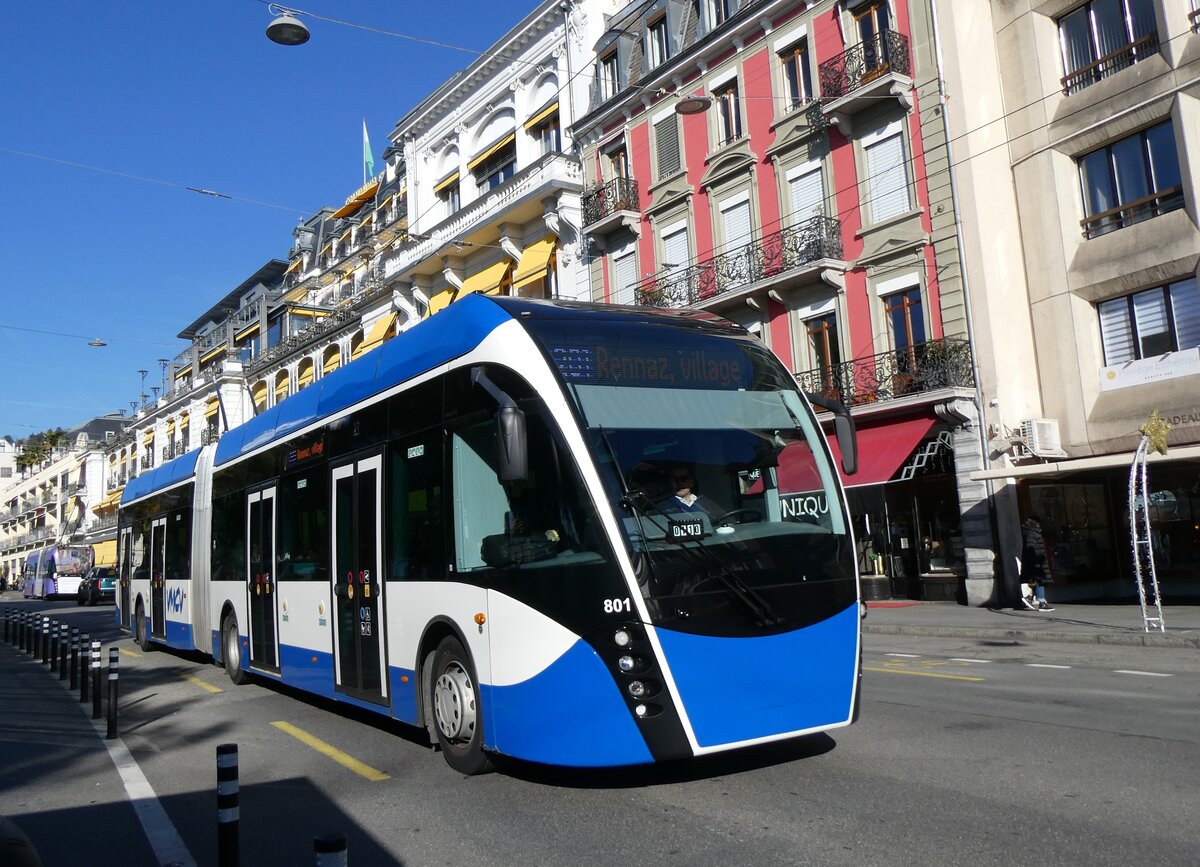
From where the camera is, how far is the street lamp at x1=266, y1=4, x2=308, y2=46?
47.1 feet

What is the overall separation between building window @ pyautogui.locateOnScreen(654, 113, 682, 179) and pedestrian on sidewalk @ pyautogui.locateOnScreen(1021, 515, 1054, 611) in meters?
13.9

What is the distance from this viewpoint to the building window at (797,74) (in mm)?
24359

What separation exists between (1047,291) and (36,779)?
19549 millimetres

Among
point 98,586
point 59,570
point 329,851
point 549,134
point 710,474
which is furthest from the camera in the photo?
point 59,570

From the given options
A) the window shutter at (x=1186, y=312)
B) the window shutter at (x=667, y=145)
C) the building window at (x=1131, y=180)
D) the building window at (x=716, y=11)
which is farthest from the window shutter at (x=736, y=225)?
the window shutter at (x=1186, y=312)

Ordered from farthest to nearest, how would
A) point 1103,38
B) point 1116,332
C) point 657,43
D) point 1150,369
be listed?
1. point 657,43
2. point 1103,38
3. point 1116,332
4. point 1150,369

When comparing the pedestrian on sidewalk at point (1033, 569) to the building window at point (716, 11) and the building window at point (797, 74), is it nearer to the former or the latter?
the building window at point (797, 74)

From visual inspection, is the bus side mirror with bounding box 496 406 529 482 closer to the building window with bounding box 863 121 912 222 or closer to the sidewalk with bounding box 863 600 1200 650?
the sidewalk with bounding box 863 600 1200 650

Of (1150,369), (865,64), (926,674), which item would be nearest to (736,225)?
(865,64)

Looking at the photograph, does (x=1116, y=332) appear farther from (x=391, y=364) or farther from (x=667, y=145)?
(x=391, y=364)

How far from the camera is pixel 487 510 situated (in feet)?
22.5

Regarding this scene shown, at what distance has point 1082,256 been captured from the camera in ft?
66.9

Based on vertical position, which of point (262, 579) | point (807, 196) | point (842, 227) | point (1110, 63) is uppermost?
point (1110, 63)

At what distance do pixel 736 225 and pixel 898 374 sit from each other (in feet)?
21.4
